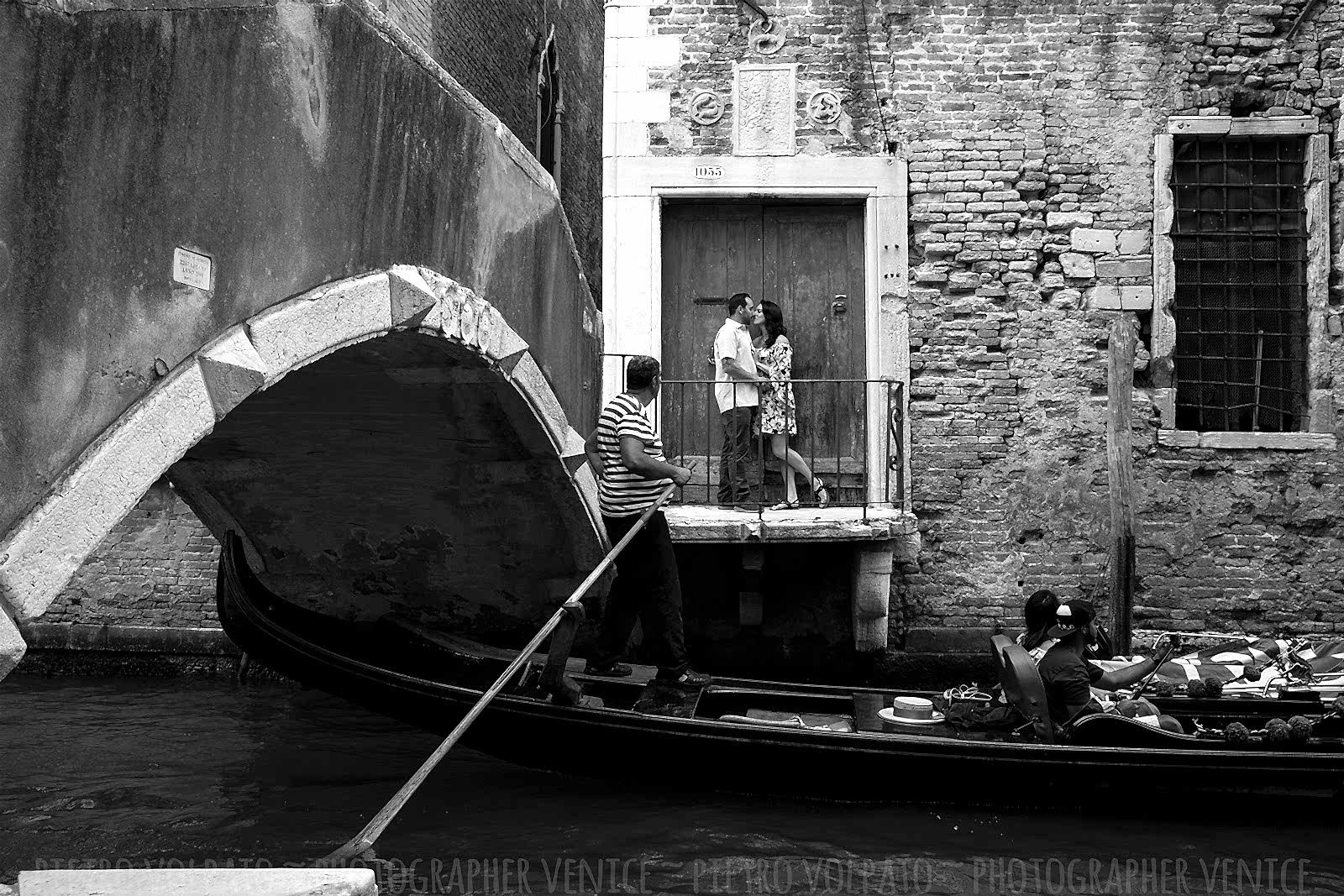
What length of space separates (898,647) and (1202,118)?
3.30 m

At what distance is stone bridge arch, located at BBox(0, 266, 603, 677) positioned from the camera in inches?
97.1

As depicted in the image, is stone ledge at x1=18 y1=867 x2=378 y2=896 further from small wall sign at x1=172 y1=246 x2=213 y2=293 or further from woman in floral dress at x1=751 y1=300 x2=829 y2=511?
woman in floral dress at x1=751 y1=300 x2=829 y2=511

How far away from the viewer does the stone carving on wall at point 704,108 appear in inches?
269

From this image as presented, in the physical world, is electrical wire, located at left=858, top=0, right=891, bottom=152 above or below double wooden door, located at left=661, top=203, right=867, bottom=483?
above

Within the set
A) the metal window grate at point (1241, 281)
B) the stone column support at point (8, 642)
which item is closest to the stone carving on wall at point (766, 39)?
the metal window grate at point (1241, 281)

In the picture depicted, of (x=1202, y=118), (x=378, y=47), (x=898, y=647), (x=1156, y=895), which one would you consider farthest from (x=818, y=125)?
(x=1156, y=895)

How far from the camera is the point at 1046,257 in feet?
22.4

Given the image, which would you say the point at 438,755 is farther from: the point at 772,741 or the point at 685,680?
the point at 685,680

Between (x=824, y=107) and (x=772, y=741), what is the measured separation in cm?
365

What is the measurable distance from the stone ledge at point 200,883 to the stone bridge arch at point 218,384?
1.36ft

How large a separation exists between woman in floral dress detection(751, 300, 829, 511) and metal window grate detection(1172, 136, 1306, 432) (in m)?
2.12

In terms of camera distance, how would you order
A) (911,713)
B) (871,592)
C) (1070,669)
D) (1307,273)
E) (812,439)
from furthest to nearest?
(812,439) < (1307,273) < (871,592) < (911,713) < (1070,669)

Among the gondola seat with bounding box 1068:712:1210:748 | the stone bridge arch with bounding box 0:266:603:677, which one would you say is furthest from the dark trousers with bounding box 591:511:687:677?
the gondola seat with bounding box 1068:712:1210:748

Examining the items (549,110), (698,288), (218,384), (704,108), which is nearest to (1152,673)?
(698,288)
